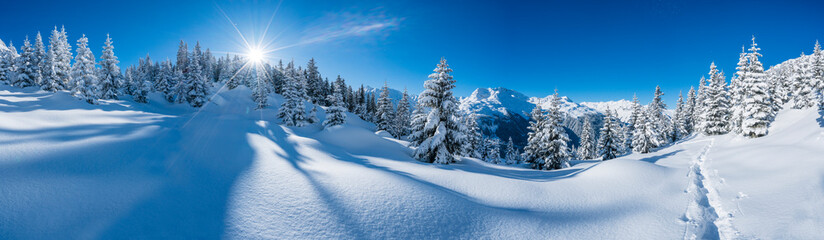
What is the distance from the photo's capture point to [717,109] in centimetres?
3697

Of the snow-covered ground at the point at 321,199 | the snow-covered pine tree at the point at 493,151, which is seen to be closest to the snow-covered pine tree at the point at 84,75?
the snow-covered ground at the point at 321,199

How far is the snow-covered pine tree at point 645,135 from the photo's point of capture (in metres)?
38.3

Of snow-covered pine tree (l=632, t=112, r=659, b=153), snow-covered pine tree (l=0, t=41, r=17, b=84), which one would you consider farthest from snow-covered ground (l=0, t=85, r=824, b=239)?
snow-covered pine tree (l=0, t=41, r=17, b=84)

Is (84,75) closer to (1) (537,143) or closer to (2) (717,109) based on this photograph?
(1) (537,143)

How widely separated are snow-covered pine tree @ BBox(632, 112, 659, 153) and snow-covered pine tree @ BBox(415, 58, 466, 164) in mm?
35705

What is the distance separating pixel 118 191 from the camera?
5949 millimetres

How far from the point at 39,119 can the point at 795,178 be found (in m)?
28.7

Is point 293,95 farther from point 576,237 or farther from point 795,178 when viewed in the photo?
point 795,178

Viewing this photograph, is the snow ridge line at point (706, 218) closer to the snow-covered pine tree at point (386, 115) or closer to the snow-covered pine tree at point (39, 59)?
the snow-covered pine tree at point (386, 115)

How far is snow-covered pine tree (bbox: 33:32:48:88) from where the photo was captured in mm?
42188

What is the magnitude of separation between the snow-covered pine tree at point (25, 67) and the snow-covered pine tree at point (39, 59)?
0.60 metres

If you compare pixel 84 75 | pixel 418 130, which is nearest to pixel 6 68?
pixel 84 75

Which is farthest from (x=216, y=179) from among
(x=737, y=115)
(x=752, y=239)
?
(x=737, y=115)

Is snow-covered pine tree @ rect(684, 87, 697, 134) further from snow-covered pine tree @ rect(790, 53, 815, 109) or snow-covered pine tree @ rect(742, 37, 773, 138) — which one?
snow-covered pine tree @ rect(742, 37, 773, 138)
